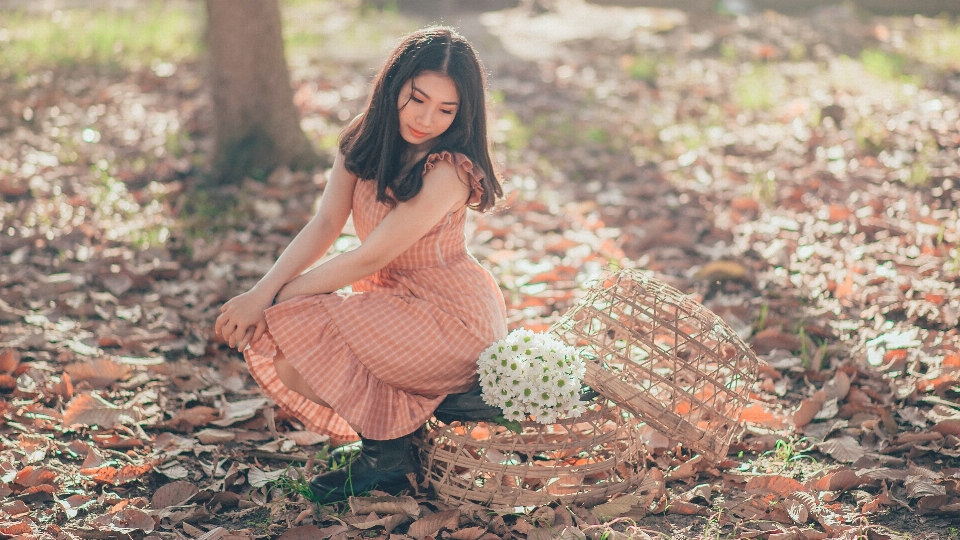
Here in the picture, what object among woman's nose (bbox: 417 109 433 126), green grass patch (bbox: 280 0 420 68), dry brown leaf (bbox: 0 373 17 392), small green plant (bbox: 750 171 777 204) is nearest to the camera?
woman's nose (bbox: 417 109 433 126)

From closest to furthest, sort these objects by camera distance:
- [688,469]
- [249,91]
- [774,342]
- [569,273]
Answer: [688,469]
[774,342]
[569,273]
[249,91]

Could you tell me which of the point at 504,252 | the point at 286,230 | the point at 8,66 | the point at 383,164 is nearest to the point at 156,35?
the point at 8,66

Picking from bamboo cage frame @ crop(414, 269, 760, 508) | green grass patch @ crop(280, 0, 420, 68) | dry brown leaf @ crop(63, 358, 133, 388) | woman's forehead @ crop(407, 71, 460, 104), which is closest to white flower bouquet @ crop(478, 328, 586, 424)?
bamboo cage frame @ crop(414, 269, 760, 508)

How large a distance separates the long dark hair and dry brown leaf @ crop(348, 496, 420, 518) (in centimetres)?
82

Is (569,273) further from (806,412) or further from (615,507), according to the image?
(615,507)

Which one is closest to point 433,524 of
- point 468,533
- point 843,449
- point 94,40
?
point 468,533

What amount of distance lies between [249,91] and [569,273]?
6.98ft

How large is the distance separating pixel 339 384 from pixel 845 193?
3.28m

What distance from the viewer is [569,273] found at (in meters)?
3.95

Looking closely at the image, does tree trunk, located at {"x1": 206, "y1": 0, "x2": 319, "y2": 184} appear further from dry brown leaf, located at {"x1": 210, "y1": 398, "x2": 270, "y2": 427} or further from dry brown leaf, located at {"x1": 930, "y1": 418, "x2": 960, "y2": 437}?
dry brown leaf, located at {"x1": 930, "y1": 418, "x2": 960, "y2": 437}

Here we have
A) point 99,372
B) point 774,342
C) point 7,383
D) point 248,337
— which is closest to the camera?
point 248,337

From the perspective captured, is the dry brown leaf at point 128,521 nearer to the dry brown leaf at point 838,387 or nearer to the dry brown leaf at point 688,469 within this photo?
the dry brown leaf at point 688,469

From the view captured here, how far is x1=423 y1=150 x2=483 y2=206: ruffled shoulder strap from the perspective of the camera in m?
2.34

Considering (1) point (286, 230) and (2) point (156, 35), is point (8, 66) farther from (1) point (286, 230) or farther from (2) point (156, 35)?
(1) point (286, 230)
